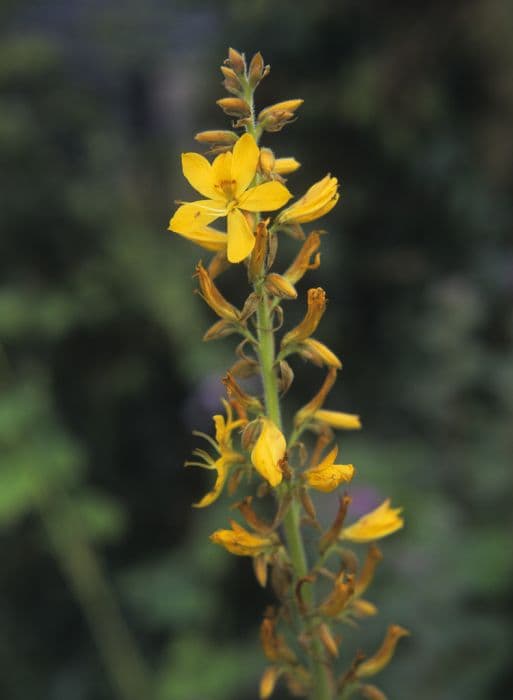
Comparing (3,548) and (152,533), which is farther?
(152,533)

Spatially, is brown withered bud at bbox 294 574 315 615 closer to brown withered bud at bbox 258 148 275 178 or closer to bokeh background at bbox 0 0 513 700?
brown withered bud at bbox 258 148 275 178

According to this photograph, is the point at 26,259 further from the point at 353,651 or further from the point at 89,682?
the point at 353,651

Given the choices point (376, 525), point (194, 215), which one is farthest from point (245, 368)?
point (376, 525)

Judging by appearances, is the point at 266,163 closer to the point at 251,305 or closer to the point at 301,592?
the point at 251,305

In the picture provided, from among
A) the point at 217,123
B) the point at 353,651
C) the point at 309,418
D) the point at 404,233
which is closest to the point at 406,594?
the point at 353,651

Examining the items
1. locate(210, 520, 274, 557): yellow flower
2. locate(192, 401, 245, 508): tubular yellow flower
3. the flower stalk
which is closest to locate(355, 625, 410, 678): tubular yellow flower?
the flower stalk

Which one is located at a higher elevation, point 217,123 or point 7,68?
point 7,68
